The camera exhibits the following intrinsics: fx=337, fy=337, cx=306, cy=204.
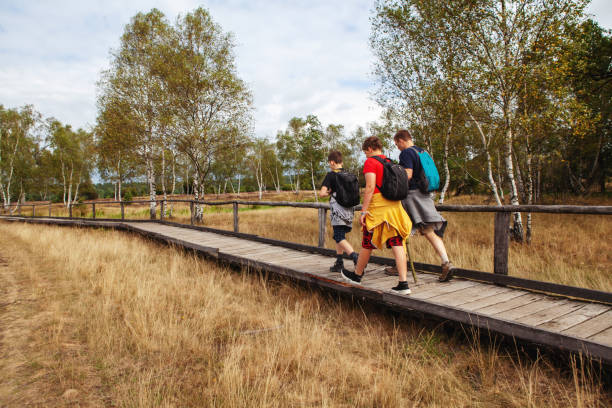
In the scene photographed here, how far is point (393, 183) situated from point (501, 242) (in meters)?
1.66

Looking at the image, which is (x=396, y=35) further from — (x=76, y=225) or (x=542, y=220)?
(x=76, y=225)

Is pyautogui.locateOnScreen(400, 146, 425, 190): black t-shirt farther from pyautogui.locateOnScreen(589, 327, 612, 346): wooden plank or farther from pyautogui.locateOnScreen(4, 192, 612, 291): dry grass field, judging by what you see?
pyautogui.locateOnScreen(4, 192, 612, 291): dry grass field

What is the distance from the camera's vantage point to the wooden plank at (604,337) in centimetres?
250

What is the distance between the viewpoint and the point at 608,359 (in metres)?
2.34

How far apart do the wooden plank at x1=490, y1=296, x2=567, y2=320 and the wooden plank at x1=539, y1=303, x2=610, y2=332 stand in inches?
7.8

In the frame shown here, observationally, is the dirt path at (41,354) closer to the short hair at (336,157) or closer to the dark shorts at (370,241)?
the dark shorts at (370,241)

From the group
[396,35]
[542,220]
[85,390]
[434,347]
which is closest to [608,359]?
[434,347]

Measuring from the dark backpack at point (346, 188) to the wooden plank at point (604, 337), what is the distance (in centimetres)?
286

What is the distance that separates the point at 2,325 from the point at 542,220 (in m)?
17.4

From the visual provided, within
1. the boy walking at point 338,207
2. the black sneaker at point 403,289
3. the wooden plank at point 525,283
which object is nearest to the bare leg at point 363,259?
the black sneaker at point 403,289

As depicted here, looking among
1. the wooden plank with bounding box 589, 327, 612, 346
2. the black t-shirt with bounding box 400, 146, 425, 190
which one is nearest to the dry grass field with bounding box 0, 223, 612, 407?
the wooden plank with bounding box 589, 327, 612, 346

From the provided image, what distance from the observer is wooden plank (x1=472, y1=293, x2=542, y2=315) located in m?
3.23

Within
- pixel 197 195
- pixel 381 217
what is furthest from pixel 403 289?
pixel 197 195

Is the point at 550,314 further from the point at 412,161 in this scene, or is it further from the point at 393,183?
the point at 412,161
